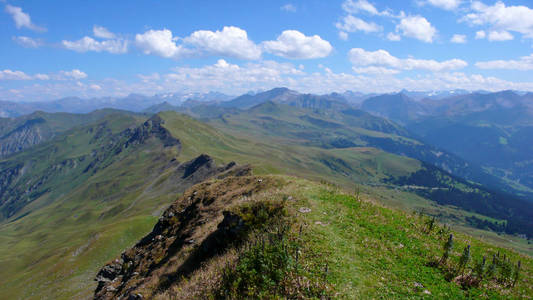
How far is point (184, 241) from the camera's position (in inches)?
1117

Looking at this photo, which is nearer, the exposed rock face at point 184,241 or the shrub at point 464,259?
the shrub at point 464,259

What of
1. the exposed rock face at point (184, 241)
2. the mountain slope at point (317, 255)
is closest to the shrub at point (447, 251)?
the mountain slope at point (317, 255)

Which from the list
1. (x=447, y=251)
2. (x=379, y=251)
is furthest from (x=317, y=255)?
(x=447, y=251)

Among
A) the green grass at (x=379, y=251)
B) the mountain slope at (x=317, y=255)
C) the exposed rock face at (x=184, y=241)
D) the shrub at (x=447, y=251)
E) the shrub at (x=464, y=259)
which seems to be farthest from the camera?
the exposed rock face at (x=184, y=241)

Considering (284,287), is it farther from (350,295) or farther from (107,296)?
(107,296)

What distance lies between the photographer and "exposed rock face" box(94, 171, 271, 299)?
21.9 metres

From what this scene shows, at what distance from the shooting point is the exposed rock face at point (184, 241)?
21.9 m

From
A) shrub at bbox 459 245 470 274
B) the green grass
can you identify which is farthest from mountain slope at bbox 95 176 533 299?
shrub at bbox 459 245 470 274

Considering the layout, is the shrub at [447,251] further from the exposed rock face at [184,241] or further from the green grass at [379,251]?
the exposed rock face at [184,241]

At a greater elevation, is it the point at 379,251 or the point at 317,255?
the point at 317,255

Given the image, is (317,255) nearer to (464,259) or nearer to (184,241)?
(464,259)

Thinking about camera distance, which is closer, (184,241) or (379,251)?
(379,251)

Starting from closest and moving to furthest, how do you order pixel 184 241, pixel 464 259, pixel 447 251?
pixel 464 259, pixel 447 251, pixel 184 241

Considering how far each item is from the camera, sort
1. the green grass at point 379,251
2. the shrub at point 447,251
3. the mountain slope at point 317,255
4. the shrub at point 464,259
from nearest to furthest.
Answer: the mountain slope at point 317,255
the green grass at point 379,251
the shrub at point 464,259
the shrub at point 447,251
